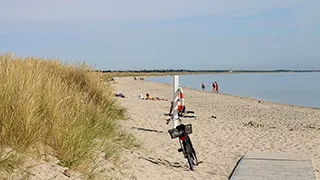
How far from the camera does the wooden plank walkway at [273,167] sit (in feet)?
24.6

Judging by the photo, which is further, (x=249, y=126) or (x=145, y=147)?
(x=249, y=126)

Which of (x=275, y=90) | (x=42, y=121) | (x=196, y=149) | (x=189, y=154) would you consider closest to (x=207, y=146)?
(x=196, y=149)

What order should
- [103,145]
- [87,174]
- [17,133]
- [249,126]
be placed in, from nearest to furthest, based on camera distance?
[17,133]
[87,174]
[103,145]
[249,126]

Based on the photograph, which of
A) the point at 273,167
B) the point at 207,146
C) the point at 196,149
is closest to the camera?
the point at 273,167

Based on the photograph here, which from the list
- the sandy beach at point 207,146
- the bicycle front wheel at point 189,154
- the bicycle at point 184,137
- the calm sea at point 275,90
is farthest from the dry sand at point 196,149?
the calm sea at point 275,90

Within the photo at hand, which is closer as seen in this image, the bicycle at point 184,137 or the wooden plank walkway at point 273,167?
the wooden plank walkway at point 273,167

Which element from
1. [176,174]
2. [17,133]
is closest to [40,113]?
[17,133]


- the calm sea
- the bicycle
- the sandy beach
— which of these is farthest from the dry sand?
the calm sea

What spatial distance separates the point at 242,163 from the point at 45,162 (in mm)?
4363

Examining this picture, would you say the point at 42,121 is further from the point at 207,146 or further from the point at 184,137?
the point at 207,146

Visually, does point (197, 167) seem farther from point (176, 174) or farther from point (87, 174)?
point (87, 174)

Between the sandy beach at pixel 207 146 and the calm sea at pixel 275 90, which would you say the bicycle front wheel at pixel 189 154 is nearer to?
the sandy beach at pixel 207 146

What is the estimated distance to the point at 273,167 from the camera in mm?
8258

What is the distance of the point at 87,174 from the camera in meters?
5.77
